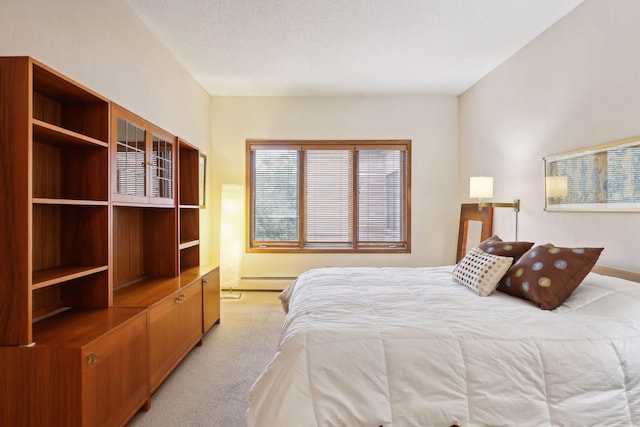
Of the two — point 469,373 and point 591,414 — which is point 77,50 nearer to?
point 469,373

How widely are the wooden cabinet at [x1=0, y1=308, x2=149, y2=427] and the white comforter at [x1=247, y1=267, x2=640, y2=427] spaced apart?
75cm

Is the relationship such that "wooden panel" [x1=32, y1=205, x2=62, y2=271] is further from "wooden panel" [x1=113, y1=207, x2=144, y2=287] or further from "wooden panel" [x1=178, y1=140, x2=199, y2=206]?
"wooden panel" [x1=178, y1=140, x2=199, y2=206]

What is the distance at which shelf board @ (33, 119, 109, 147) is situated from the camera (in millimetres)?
1620

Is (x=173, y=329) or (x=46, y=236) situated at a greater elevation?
(x=46, y=236)

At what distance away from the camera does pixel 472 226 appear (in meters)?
4.62

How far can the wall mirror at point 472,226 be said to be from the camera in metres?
4.26

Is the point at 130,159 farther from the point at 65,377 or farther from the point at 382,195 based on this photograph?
the point at 382,195

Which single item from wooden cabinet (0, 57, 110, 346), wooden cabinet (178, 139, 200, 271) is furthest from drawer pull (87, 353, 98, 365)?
wooden cabinet (178, 139, 200, 271)

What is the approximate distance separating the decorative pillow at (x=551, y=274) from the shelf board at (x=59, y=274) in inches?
98.6

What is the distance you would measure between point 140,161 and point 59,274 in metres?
1.04

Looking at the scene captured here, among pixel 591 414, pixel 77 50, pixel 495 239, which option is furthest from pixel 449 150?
pixel 77 50

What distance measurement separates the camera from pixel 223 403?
7.47ft

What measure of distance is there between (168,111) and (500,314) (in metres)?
3.46

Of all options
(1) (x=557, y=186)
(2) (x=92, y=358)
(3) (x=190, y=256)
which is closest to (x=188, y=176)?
(3) (x=190, y=256)
